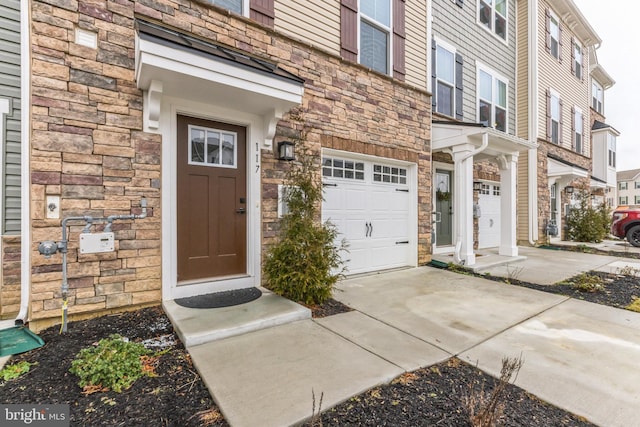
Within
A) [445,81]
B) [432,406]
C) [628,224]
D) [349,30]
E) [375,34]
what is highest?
[375,34]

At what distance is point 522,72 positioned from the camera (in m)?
9.26

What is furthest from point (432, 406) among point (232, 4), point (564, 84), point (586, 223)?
point (564, 84)

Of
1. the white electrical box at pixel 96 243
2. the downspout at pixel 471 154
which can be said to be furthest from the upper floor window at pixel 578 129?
the white electrical box at pixel 96 243

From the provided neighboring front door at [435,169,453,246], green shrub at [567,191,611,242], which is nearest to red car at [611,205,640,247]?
green shrub at [567,191,611,242]

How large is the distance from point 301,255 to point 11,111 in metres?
3.55

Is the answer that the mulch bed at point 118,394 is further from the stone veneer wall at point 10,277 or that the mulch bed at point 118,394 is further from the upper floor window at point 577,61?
the upper floor window at point 577,61

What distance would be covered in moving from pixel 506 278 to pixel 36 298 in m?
6.31

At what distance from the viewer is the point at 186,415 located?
1.70m

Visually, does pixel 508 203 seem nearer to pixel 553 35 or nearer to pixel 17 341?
pixel 553 35

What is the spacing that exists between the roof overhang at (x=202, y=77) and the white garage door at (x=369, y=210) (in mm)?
1473

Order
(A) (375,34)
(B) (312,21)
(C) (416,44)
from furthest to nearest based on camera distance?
1. (C) (416,44)
2. (A) (375,34)
3. (B) (312,21)

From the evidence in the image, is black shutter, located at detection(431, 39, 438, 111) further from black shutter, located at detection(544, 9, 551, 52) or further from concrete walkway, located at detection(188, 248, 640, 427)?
black shutter, located at detection(544, 9, 551, 52)

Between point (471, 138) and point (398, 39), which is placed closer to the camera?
point (398, 39)

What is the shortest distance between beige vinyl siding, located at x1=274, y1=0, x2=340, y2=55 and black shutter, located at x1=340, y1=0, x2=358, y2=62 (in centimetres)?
8
